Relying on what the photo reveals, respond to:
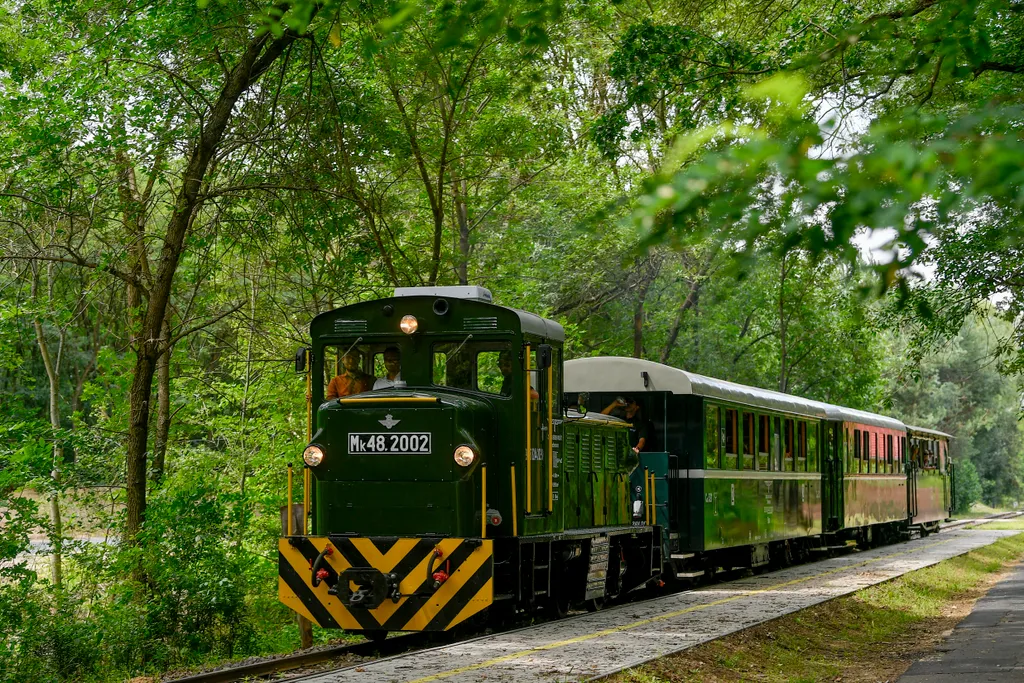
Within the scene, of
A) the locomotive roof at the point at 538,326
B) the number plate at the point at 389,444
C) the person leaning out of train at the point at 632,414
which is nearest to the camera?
the number plate at the point at 389,444

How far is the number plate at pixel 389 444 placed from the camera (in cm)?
1189

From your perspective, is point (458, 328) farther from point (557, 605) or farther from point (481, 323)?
point (557, 605)

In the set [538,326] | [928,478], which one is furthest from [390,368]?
[928,478]

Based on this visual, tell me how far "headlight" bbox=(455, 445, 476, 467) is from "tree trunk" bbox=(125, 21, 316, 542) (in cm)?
634

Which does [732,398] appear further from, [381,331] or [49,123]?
[49,123]

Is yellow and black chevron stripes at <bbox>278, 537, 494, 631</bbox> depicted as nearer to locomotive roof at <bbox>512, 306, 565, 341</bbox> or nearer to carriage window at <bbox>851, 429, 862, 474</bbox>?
locomotive roof at <bbox>512, 306, 565, 341</bbox>

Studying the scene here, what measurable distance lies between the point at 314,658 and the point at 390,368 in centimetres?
304

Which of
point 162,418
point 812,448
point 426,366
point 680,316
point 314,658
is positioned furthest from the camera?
point 680,316

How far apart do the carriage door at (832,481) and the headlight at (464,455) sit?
14765mm

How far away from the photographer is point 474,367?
41.0 feet

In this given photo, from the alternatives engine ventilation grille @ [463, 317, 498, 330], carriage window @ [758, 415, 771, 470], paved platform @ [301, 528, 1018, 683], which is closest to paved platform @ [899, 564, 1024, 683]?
paved platform @ [301, 528, 1018, 683]

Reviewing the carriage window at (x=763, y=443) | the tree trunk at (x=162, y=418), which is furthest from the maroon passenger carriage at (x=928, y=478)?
the tree trunk at (x=162, y=418)

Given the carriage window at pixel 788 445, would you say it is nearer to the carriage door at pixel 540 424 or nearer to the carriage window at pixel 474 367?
the carriage door at pixel 540 424

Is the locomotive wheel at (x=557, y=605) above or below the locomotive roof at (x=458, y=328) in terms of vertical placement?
below
